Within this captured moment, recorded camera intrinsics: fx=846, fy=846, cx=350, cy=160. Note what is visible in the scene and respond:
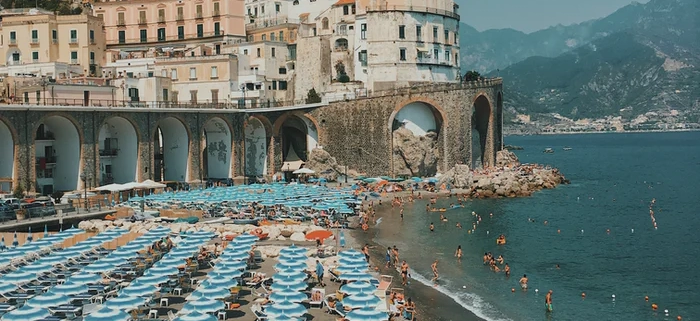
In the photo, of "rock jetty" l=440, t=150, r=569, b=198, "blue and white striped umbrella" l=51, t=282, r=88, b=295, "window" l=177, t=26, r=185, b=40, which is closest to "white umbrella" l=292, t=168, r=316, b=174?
"rock jetty" l=440, t=150, r=569, b=198

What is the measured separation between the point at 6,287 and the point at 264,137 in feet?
179

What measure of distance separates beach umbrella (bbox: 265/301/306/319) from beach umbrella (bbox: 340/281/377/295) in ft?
11.0

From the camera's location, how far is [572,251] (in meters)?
Answer: 56.6

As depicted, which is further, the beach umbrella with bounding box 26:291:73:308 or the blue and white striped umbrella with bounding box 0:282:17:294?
the blue and white striped umbrella with bounding box 0:282:17:294

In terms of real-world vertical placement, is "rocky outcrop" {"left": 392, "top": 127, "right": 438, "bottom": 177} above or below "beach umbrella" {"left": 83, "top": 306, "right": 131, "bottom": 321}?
above

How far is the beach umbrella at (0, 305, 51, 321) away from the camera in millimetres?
30984

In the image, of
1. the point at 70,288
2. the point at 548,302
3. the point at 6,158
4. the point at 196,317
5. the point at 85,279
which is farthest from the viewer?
the point at 6,158

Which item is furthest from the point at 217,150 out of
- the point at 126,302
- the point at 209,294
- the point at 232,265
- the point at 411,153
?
the point at 126,302

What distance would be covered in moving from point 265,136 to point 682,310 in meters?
56.0

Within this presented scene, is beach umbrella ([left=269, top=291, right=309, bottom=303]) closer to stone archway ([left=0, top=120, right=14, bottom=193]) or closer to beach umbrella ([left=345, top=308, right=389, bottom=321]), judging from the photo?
beach umbrella ([left=345, top=308, right=389, bottom=321])

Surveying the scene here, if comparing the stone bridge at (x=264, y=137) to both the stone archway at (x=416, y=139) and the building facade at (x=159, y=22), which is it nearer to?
the stone archway at (x=416, y=139)

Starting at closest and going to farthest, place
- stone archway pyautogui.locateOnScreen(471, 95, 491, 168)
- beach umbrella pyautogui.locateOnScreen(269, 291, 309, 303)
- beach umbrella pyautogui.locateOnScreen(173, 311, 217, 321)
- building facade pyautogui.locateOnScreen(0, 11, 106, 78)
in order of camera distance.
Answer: beach umbrella pyautogui.locateOnScreen(173, 311, 217, 321), beach umbrella pyautogui.locateOnScreen(269, 291, 309, 303), building facade pyautogui.locateOnScreen(0, 11, 106, 78), stone archway pyautogui.locateOnScreen(471, 95, 491, 168)

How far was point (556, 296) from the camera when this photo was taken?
43062 millimetres

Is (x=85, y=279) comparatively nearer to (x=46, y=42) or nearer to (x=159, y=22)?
(x=46, y=42)
